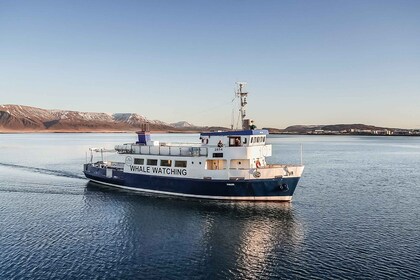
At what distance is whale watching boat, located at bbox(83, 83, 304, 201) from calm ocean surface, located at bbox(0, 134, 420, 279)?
A: 1748 millimetres

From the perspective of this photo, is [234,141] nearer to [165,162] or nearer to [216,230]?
[165,162]

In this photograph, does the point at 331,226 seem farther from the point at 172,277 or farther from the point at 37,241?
the point at 37,241

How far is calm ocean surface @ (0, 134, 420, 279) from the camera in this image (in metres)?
24.4

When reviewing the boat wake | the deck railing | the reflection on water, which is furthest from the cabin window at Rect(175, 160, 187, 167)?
the boat wake

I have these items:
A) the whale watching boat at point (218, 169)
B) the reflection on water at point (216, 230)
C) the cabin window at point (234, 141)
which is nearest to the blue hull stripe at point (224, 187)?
the whale watching boat at point (218, 169)

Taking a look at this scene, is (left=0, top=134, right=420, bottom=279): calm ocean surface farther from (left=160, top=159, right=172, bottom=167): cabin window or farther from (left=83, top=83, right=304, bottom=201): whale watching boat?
(left=160, top=159, right=172, bottom=167): cabin window

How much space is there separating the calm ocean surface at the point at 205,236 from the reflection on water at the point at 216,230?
99 mm

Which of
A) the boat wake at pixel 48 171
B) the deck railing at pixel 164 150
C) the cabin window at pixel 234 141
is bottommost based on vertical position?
the boat wake at pixel 48 171

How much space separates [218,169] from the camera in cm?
4291

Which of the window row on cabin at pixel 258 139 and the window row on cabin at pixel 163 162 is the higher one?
the window row on cabin at pixel 258 139

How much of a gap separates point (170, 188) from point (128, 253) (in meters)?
18.0

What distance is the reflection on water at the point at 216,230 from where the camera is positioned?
86.2 ft

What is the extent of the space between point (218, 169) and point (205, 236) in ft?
41.8

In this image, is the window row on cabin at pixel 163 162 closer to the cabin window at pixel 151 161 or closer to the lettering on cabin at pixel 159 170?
the cabin window at pixel 151 161
